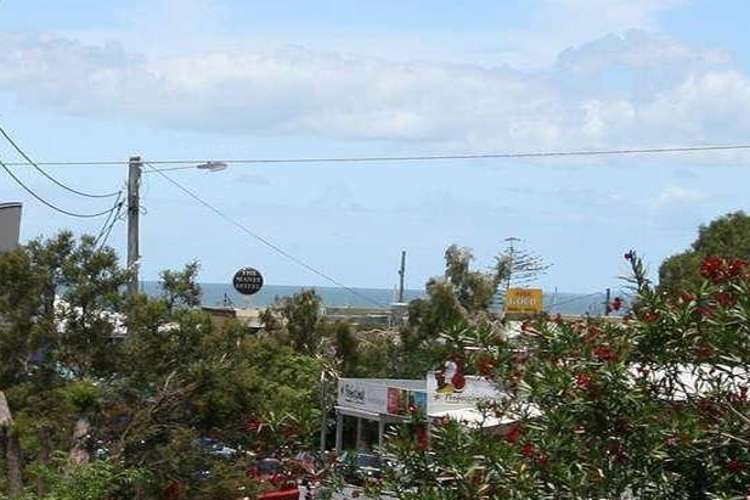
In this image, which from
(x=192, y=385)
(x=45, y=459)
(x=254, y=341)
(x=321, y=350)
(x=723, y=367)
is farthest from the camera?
(x=321, y=350)

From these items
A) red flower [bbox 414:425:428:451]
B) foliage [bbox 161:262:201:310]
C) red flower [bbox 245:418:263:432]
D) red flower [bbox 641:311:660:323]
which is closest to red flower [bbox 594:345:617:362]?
red flower [bbox 641:311:660:323]

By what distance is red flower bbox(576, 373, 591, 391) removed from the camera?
7359mm

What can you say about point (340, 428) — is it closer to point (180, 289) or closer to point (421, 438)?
point (180, 289)

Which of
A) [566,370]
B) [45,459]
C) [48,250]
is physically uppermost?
[48,250]

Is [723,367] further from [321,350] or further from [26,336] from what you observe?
[321,350]

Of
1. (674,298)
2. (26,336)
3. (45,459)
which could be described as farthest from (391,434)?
(26,336)

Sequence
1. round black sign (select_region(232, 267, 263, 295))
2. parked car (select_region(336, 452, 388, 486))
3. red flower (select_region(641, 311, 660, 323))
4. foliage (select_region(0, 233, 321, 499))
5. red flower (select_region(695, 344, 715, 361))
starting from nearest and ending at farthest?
red flower (select_region(695, 344, 715, 361))
red flower (select_region(641, 311, 660, 323))
parked car (select_region(336, 452, 388, 486))
foliage (select_region(0, 233, 321, 499))
round black sign (select_region(232, 267, 263, 295))

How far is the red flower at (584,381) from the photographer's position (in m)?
7.36

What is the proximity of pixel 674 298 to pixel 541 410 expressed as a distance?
0.89 meters

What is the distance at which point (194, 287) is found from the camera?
58.9 feet

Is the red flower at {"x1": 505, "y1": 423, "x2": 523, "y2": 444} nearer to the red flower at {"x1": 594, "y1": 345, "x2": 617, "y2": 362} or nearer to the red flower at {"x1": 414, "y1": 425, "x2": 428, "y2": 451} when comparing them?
the red flower at {"x1": 414, "y1": 425, "x2": 428, "y2": 451}

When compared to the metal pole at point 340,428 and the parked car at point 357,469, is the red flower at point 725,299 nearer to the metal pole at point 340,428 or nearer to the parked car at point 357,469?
the parked car at point 357,469

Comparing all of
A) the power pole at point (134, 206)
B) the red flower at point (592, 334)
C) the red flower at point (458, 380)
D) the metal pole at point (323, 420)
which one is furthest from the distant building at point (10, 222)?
the red flower at point (592, 334)

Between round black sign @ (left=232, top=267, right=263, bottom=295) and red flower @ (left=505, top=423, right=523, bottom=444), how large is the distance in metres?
33.1
